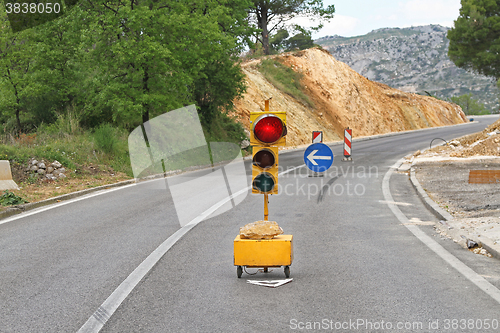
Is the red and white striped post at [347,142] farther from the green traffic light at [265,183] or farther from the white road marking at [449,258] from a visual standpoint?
the green traffic light at [265,183]

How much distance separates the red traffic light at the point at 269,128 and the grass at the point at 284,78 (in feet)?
131

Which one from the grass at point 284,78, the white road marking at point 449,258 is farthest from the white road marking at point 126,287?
the grass at point 284,78

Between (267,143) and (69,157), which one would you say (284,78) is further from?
(267,143)

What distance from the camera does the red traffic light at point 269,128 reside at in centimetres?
553

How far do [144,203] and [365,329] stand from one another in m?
8.08

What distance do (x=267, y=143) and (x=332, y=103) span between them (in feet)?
147

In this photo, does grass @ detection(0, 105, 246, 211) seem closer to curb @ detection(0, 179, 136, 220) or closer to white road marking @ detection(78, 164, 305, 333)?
curb @ detection(0, 179, 136, 220)

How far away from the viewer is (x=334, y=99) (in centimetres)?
4972

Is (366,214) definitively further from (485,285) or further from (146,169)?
(146,169)

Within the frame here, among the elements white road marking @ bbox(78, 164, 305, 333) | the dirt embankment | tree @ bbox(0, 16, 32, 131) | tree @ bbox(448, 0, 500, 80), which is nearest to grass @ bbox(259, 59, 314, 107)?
the dirt embankment

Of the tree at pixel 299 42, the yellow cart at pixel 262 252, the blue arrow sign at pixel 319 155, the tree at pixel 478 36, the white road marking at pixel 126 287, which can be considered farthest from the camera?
the tree at pixel 299 42

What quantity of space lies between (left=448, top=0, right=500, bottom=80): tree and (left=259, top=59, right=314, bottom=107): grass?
1385cm

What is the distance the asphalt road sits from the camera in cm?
433

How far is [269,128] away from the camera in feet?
18.2
